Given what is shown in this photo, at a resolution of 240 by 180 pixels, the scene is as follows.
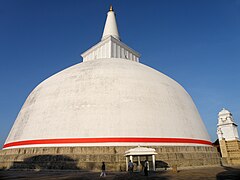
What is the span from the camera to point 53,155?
1177 cm

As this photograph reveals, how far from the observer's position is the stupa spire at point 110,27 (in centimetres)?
2490

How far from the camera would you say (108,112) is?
12500 millimetres

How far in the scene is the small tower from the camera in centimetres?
1866

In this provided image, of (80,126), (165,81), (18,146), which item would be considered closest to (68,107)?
(80,126)

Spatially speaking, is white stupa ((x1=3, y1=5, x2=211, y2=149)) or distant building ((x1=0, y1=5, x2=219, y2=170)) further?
white stupa ((x1=3, y1=5, x2=211, y2=149))

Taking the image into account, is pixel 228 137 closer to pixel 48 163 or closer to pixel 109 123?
pixel 109 123

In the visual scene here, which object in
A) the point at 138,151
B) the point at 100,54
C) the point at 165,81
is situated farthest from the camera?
the point at 100,54

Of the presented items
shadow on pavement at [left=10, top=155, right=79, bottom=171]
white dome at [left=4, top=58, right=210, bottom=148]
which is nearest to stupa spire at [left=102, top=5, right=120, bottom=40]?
white dome at [left=4, top=58, right=210, bottom=148]

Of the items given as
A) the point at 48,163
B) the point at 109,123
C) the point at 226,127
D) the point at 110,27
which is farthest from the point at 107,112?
the point at 110,27

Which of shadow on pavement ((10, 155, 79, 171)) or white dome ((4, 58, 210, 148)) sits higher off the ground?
white dome ((4, 58, 210, 148))

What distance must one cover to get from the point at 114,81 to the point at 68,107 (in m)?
3.75

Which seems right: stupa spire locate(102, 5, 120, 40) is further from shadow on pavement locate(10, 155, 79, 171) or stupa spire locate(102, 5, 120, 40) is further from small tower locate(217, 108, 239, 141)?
shadow on pavement locate(10, 155, 79, 171)

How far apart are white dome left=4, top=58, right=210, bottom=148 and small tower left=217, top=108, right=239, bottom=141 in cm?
436

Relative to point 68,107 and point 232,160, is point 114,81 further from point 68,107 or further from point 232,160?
point 232,160
